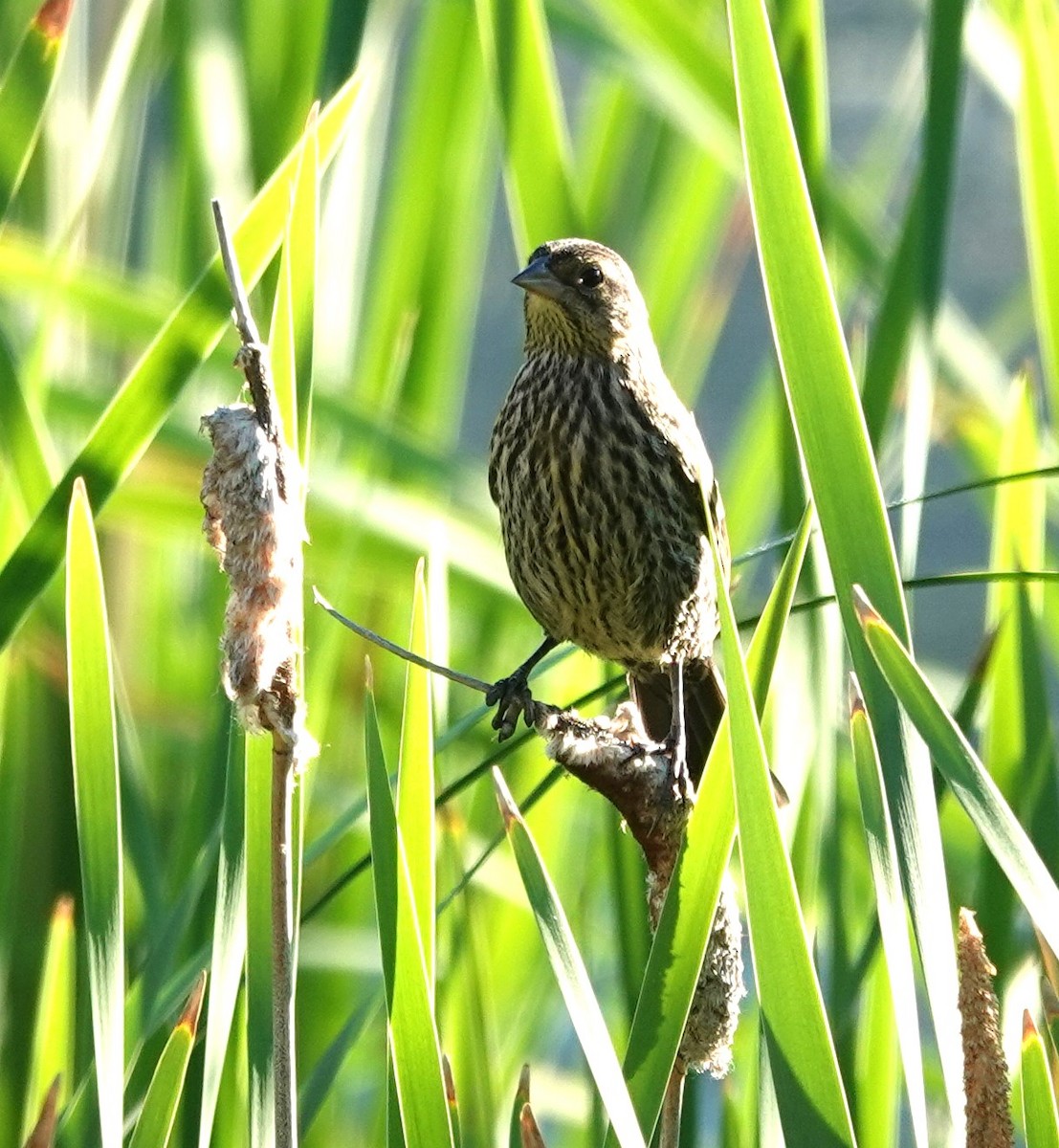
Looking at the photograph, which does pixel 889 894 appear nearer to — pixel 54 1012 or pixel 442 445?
pixel 54 1012

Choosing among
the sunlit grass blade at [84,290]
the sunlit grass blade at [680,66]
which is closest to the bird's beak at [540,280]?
the sunlit grass blade at [680,66]

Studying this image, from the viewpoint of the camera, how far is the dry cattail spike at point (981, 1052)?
1020mm

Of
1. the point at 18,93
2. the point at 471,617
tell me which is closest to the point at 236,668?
the point at 18,93

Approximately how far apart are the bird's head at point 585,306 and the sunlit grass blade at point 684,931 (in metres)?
1.03

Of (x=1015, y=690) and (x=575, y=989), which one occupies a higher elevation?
(x=1015, y=690)

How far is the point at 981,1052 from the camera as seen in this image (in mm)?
1027

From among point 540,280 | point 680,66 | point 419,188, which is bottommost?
point 540,280

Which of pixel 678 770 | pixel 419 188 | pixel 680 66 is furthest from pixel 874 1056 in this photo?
pixel 419 188

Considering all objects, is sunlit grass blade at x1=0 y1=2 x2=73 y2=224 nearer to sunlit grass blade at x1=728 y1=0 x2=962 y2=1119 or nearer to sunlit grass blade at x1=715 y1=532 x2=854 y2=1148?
sunlit grass blade at x1=728 y1=0 x2=962 y2=1119

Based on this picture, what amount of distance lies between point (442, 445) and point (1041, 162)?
917 millimetres

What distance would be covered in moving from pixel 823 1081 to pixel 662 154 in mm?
1848

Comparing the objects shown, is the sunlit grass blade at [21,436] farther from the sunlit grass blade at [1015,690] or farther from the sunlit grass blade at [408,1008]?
the sunlit grass blade at [1015,690]

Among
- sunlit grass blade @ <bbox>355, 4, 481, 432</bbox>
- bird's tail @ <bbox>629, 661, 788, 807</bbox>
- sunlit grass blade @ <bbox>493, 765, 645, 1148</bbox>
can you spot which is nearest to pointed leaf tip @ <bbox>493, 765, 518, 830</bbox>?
sunlit grass blade @ <bbox>493, 765, 645, 1148</bbox>

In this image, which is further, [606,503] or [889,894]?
[606,503]
